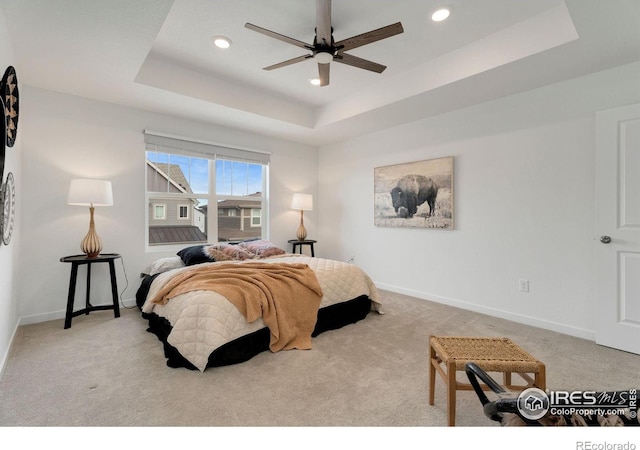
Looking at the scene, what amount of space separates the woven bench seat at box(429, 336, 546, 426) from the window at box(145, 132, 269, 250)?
133 inches

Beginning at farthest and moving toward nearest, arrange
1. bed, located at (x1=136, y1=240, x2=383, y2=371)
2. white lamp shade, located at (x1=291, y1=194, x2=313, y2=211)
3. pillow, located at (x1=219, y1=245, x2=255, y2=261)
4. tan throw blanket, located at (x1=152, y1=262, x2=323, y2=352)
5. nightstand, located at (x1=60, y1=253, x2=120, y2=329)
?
white lamp shade, located at (x1=291, y1=194, x2=313, y2=211)
pillow, located at (x1=219, y1=245, x2=255, y2=261)
nightstand, located at (x1=60, y1=253, x2=120, y2=329)
tan throw blanket, located at (x1=152, y1=262, x2=323, y2=352)
bed, located at (x1=136, y1=240, x2=383, y2=371)

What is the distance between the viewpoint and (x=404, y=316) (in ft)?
10.3

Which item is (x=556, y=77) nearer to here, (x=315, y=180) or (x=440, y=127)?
(x=440, y=127)

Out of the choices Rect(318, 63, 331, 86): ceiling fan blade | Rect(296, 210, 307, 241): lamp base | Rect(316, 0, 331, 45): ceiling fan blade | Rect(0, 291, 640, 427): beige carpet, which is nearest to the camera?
Rect(0, 291, 640, 427): beige carpet

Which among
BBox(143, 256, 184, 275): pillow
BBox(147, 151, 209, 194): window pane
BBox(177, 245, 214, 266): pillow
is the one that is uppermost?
BBox(147, 151, 209, 194): window pane

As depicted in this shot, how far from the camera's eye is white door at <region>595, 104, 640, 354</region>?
2297mm

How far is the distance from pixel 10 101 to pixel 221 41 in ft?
5.33

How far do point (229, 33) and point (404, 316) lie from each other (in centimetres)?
317

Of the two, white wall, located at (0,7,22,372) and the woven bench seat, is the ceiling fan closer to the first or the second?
white wall, located at (0,7,22,372)

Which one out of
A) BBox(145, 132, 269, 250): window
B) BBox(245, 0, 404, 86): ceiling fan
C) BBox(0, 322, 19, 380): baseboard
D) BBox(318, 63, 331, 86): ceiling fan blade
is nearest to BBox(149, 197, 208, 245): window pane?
BBox(145, 132, 269, 250): window

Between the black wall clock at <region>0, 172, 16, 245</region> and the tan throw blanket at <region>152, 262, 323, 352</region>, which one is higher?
the black wall clock at <region>0, 172, 16, 245</region>

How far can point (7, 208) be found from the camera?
212 cm

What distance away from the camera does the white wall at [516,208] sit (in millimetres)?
2615

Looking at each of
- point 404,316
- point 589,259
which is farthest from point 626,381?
point 404,316
